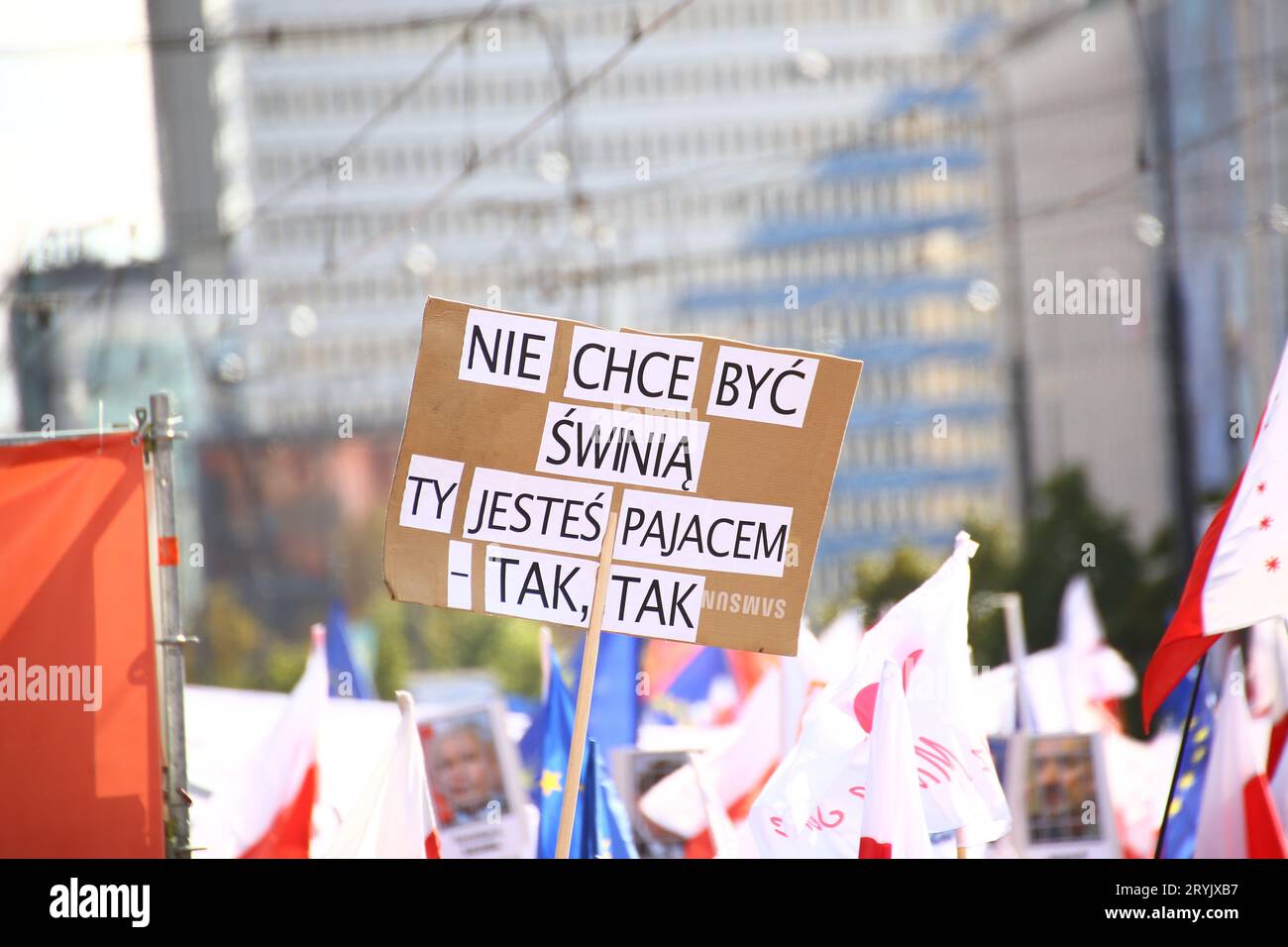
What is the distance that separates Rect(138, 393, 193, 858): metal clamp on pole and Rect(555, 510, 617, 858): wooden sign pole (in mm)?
1334

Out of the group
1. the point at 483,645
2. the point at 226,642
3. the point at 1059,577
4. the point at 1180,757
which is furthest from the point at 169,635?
the point at 226,642

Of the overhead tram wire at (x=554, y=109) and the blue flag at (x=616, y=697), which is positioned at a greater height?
the overhead tram wire at (x=554, y=109)

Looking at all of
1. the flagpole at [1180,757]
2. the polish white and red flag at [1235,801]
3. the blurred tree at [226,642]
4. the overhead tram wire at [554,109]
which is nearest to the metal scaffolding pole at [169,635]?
the flagpole at [1180,757]

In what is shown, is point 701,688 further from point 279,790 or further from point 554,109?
point 279,790

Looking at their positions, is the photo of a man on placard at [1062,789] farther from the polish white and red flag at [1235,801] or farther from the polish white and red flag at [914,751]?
the polish white and red flag at [914,751]

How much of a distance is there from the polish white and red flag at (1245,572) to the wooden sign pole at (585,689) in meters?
1.74

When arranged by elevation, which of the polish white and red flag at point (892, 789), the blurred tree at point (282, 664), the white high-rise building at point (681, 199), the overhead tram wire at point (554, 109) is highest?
the white high-rise building at point (681, 199)

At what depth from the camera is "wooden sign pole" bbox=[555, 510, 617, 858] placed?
15.1 ft

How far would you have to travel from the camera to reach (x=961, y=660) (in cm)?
568

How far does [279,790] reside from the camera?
27.0 ft

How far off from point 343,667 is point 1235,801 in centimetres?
718

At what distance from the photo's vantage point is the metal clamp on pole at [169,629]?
5.42 metres

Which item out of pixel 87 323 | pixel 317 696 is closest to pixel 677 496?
pixel 317 696
